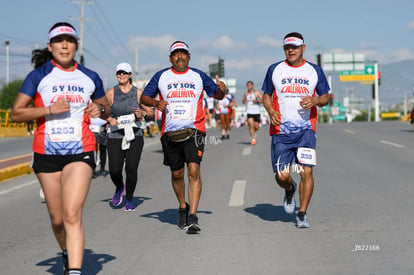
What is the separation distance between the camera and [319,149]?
60.8ft

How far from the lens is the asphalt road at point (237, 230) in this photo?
17.7 ft

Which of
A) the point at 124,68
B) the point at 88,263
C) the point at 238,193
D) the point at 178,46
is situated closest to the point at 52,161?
the point at 88,263

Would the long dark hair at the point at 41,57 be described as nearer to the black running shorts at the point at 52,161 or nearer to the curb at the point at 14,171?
the black running shorts at the point at 52,161

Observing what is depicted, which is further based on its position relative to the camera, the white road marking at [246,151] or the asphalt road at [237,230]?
the white road marking at [246,151]

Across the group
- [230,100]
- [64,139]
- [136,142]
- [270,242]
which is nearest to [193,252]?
[270,242]

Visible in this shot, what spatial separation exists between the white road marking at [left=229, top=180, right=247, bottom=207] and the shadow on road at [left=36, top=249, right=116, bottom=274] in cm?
307

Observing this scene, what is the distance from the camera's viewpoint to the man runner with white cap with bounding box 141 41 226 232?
7.14 metres

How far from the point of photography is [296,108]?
7082 mm

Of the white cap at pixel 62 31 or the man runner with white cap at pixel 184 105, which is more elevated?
the white cap at pixel 62 31

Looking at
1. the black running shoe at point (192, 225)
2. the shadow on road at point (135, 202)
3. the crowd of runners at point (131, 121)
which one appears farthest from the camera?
the shadow on road at point (135, 202)

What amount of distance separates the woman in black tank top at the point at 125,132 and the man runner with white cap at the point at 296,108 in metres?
2.22

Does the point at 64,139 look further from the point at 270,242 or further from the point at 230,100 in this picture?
the point at 230,100


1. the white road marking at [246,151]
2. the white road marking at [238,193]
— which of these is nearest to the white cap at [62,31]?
the white road marking at [238,193]

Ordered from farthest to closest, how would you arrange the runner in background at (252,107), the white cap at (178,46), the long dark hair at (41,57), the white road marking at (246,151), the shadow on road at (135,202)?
the runner in background at (252,107)
the white road marking at (246,151)
the shadow on road at (135,202)
the white cap at (178,46)
the long dark hair at (41,57)
